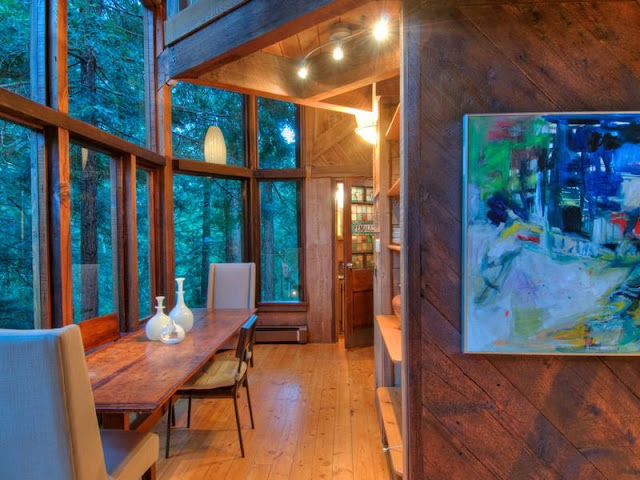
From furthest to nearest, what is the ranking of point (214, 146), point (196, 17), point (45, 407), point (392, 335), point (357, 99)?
point (214, 146) < point (357, 99) < point (392, 335) < point (196, 17) < point (45, 407)

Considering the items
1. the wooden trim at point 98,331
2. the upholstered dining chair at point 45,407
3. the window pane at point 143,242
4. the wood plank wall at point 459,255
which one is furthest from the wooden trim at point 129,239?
the wood plank wall at point 459,255

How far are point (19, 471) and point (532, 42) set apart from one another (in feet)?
7.69

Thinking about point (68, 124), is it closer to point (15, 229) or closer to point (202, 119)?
point (15, 229)

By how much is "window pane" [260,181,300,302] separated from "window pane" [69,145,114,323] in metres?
2.20

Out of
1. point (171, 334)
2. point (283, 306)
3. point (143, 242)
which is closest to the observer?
point (171, 334)

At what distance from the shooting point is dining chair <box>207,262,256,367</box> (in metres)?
3.62

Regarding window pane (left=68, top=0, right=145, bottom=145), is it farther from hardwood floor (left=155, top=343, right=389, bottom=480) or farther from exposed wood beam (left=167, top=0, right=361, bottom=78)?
hardwood floor (left=155, top=343, right=389, bottom=480)

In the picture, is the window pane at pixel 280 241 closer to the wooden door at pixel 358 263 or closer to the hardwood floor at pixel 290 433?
the wooden door at pixel 358 263

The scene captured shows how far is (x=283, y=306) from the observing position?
494 centimetres

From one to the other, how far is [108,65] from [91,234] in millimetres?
1371

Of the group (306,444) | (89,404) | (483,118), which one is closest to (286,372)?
(306,444)

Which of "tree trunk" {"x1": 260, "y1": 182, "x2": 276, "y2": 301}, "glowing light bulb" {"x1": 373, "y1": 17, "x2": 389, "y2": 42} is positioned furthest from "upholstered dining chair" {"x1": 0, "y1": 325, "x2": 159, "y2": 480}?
"tree trunk" {"x1": 260, "y1": 182, "x2": 276, "y2": 301}

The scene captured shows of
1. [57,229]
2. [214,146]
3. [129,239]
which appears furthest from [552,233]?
[214,146]

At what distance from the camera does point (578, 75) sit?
1405mm
